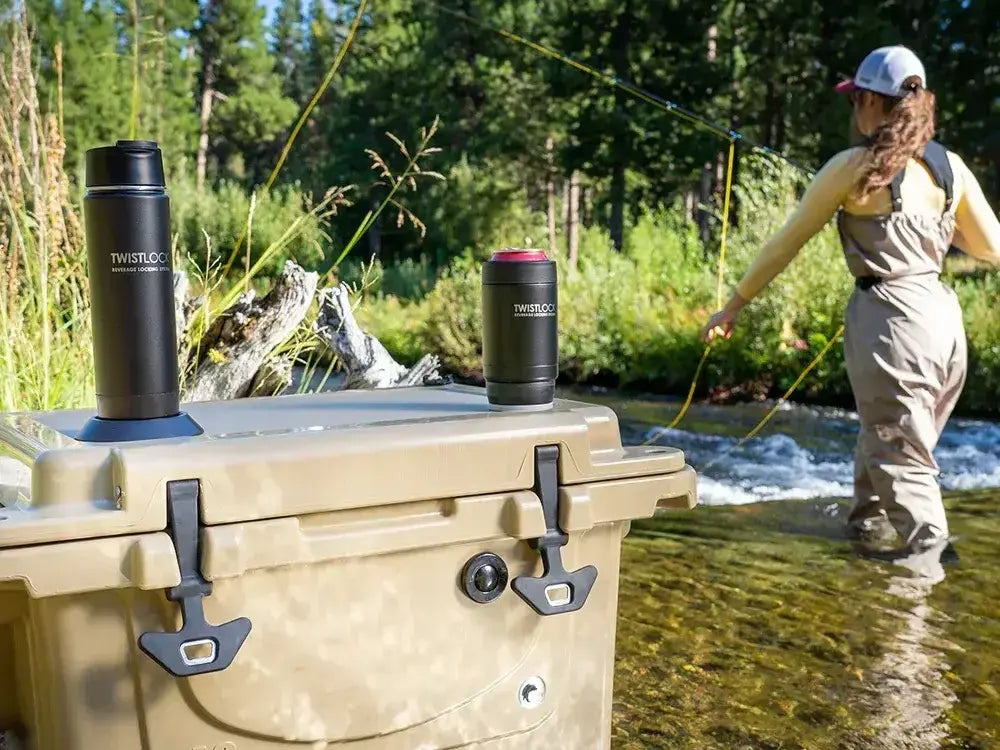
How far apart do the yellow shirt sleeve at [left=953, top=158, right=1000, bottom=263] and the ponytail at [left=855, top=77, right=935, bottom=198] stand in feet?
0.69

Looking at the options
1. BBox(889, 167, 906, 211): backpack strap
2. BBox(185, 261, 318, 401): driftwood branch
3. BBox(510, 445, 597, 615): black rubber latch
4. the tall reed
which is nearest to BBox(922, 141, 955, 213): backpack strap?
BBox(889, 167, 906, 211): backpack strap

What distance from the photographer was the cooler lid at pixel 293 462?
146cm

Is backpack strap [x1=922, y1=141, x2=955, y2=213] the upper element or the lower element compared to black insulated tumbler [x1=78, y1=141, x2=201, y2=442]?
upper

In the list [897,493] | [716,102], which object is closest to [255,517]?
[897,493]

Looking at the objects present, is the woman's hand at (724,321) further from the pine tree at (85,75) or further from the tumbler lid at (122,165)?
the pine tree at (85,75)

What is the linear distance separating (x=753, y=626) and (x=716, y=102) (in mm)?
21958

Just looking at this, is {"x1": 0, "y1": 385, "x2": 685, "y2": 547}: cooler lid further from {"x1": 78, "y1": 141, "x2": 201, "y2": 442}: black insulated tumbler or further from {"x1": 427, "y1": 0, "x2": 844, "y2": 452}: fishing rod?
{"x1": 427, "y1": 0, "x2": 844, "y2": 452}: fishing rod

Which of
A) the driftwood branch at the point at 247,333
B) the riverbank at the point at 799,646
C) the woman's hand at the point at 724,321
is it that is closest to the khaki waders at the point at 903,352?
the riverbank at the point at 799,646

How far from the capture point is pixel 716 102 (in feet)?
78.4

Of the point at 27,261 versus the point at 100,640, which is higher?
the point at 27,261

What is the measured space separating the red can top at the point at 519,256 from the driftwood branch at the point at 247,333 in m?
1.82

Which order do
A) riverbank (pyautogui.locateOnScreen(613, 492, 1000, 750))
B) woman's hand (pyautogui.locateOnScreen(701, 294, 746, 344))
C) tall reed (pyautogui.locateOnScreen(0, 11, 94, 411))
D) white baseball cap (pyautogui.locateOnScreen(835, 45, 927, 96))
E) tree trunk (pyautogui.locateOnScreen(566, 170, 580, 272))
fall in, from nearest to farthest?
riverbank (pyautogui.locateOnScreen(613, 492, 1000, 750)) → tall reed (pyautogui.locateOnScreen(0, 11, 94, 411)) → white baseball cap (pyautogui.locateOnScreen(835, 45, 927, 96)) → woman's hand (pyautogui.locateOnScreen(701, 294, 746, 344)) → tree trunk (pyautogui.locateOnScreen(566, 170, 580, 272))

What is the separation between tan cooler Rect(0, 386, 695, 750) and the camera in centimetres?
147

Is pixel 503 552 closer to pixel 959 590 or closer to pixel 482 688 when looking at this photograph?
pixel 482 688
